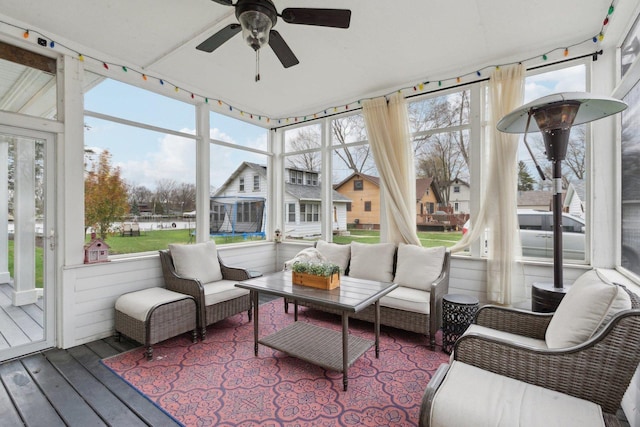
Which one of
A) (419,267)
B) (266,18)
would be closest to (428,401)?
(419,267)

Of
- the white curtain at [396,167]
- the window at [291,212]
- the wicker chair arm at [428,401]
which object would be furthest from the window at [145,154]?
the wicker chair arm at [428,401]

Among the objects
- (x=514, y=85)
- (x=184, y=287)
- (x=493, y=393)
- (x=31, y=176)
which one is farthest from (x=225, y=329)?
(x=514, y=85)

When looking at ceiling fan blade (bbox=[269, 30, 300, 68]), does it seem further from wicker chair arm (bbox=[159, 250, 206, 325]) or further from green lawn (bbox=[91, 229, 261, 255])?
green lawn (bbox=[91, 229, 261, 255])

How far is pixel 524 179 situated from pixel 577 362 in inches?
97.4

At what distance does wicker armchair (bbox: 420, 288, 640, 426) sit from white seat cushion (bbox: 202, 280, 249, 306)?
2300 mm

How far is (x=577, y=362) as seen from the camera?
1.45 meters

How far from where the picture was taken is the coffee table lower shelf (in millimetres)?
2373

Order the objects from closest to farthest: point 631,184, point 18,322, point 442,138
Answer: point 631,184, point 18,322, point 442,138

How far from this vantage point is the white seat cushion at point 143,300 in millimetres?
2785

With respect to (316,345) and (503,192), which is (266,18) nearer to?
(316,345)

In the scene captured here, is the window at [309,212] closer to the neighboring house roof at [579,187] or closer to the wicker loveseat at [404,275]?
the wicker loveseat at [404,275]

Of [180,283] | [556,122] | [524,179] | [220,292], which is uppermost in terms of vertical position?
[556,122]

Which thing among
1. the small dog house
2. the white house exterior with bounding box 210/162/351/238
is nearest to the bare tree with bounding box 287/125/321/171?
the white house exterior with bounding box 210/162/351/238

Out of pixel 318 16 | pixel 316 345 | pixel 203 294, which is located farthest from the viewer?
pixel 203 294
